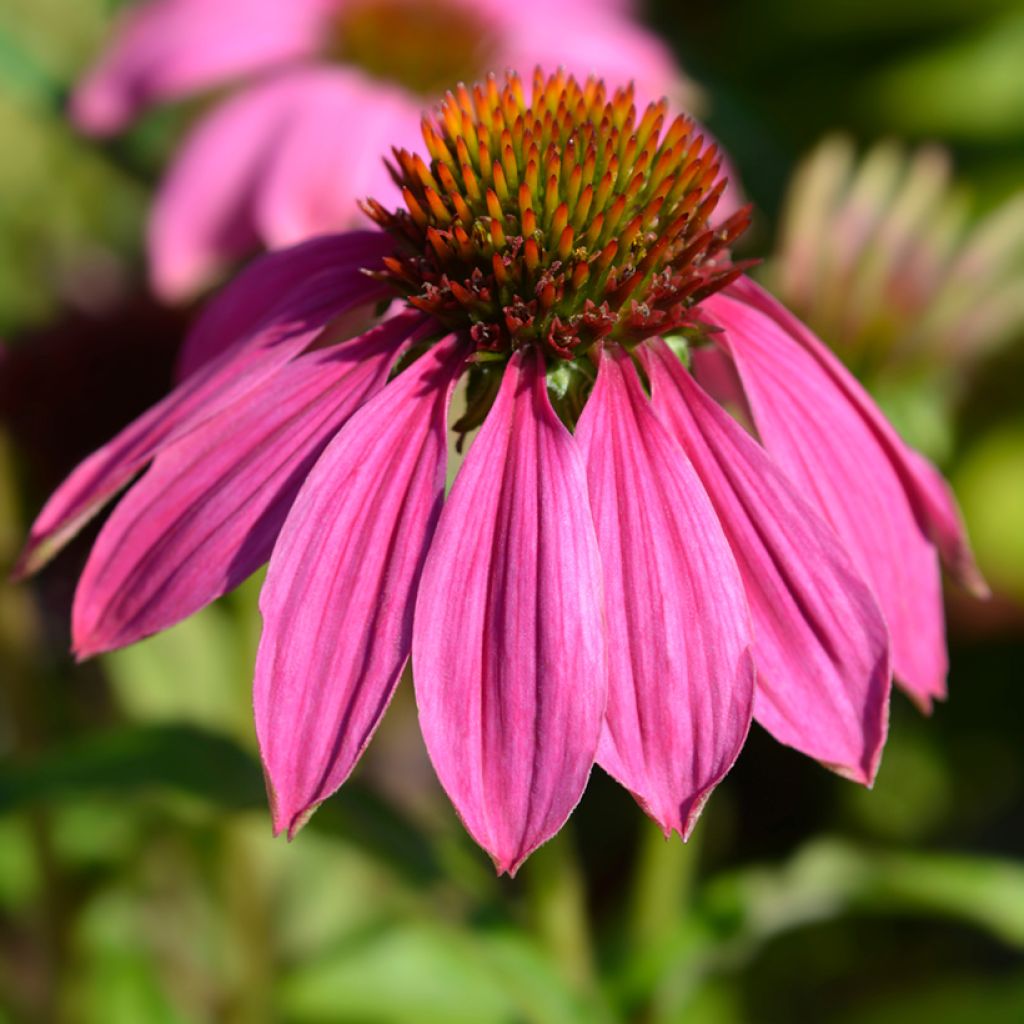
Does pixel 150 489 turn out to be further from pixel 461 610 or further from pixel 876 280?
pixel 876 280

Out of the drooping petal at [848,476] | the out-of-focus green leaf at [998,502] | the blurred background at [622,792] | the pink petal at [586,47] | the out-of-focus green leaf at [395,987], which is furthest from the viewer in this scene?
the out-of-focus green leaf at [998,502]

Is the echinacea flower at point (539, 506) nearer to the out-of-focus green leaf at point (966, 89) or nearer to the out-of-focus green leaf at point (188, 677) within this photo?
the out-of-focus green leaf at point (188, 677)

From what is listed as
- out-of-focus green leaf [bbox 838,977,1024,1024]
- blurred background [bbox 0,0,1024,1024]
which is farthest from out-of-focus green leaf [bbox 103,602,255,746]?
out-of-focus green leaf [bbox 838,977,1024,1024]

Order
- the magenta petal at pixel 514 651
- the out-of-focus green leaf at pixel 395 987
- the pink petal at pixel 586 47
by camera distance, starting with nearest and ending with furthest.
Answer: the magenta petal at pixel 514 651 → the out-of-focus green leaf at pixel 395 987 → the pink petal at pixel 586 47

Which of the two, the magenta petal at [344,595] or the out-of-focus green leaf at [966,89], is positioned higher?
the magenta petal at [344,595]

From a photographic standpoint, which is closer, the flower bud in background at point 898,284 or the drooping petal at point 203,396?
the drooping petal at point 203,396

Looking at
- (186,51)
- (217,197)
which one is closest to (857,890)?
(217,197)

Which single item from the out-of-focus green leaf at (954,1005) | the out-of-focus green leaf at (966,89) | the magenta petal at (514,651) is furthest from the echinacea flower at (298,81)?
the out-of-focus green leaf at (954,1005)
